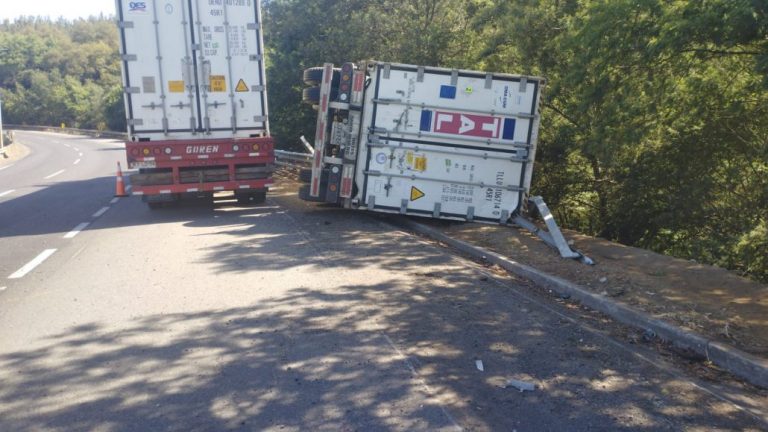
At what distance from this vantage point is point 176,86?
39.3ft

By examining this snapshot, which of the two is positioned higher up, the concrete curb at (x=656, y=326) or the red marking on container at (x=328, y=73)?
the red marking on container at (x=328, y=73)

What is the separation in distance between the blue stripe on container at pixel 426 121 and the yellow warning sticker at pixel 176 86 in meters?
4.86

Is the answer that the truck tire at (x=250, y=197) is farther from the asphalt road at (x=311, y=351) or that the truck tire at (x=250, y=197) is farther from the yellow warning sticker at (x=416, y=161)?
the asphalt road at (x=311, y=351)

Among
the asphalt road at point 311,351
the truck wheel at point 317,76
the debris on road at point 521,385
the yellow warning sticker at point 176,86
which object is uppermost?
the truck wheel at point 317,76

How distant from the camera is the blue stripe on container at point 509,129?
10.6 meters

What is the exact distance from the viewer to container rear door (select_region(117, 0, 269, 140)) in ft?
38.2

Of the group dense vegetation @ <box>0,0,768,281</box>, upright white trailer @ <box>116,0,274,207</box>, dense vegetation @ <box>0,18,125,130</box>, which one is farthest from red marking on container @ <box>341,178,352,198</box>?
dense vegetation @ <box>0,18,125,130</box>

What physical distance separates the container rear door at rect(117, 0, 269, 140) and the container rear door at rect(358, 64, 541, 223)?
3.13 m

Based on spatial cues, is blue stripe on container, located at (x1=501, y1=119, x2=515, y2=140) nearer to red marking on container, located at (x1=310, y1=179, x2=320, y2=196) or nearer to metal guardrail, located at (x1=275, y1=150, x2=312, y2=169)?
red marking on container, located at (x1=310, y1=179, x2=320, y2=196)

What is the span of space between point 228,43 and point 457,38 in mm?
7078

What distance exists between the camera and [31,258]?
884 cm

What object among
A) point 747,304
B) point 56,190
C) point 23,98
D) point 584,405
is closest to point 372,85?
point 747,304

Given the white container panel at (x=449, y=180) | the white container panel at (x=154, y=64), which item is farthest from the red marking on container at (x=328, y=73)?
the white container panel at (x=154, y=64)

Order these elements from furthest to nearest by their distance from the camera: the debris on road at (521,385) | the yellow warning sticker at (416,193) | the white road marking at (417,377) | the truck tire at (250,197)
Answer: the truck tire at (250,197) < the yellow warning sticker at (416,193) < the debris on road at (521,385) < the white road marking at (417,377)
